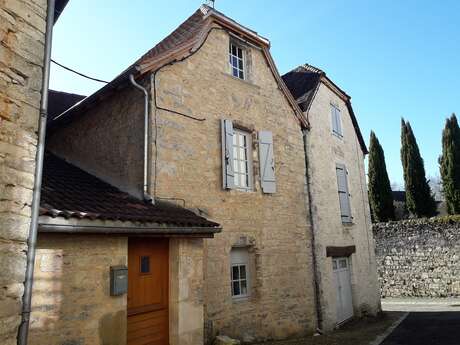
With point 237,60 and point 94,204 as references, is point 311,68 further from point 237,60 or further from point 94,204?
point 94,204

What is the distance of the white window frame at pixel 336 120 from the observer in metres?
12.6

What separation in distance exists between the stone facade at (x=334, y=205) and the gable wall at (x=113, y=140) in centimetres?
514

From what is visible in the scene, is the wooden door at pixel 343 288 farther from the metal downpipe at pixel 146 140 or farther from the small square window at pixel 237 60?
the metal downpipe at pixel 146 140

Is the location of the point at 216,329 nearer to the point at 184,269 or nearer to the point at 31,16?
the point at 184,269

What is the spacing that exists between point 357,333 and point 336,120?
6873 mm

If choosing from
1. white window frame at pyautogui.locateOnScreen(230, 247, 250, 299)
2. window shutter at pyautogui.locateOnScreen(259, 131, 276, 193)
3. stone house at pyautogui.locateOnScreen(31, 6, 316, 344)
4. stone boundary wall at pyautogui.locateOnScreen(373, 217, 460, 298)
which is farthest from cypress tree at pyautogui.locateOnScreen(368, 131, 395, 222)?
white window frame at pyautogui.locateOnScreen(230, 247, 250, 299)

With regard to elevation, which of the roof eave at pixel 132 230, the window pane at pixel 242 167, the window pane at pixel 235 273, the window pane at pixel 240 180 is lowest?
the window pane at pixel 235 273

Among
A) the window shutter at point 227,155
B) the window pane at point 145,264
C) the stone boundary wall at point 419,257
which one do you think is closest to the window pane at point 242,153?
the window shutter at point 227,155

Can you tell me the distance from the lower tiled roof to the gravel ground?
11.7ft

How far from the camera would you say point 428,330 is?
943cm

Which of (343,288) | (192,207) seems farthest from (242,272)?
(343,288)

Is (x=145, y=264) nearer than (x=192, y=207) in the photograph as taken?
Yes

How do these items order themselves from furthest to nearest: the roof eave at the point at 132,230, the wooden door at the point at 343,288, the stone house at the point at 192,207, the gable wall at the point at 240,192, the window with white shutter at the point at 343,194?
the window with white shutter at the point at 343,194, the wooden door at the point at 343,288, the gable wall at the point at 240,192, the stone house at the point at 192,207, the roof eave at the point at 132,230

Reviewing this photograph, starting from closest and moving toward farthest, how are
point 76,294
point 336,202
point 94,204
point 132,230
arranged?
point 76,294
point 132,230
point 94,204
point 336,202
